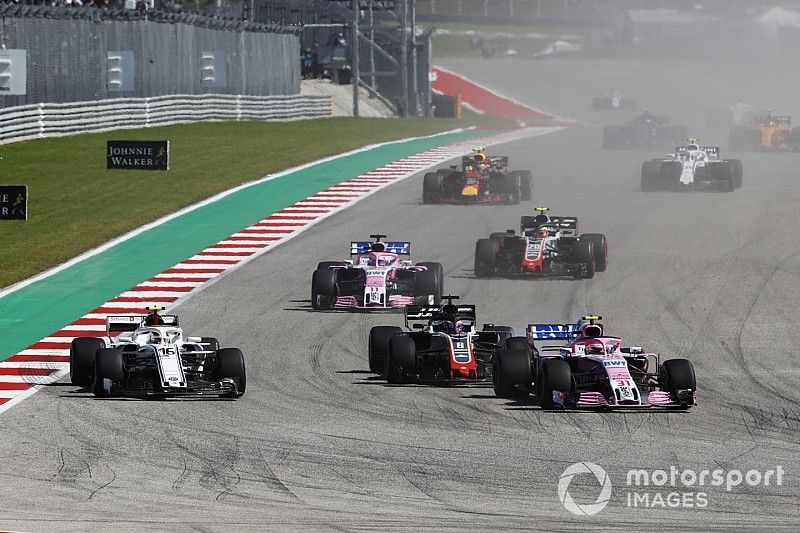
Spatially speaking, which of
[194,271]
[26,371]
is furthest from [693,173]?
A: [26,371]

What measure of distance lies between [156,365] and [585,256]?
1203 centimetres

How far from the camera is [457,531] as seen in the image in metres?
14.4

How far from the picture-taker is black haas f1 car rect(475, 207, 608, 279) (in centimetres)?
3062

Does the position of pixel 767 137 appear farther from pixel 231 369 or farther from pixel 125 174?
pixel 231 369

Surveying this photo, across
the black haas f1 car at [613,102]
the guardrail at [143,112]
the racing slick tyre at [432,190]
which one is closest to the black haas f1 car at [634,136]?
the guardrail at [143,112]

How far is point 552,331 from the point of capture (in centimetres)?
2106

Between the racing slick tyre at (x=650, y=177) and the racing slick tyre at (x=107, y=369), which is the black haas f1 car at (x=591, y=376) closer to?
the racing slick tyre at (x=107, y=369)

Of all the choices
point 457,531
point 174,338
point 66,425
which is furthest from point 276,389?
point 457,531

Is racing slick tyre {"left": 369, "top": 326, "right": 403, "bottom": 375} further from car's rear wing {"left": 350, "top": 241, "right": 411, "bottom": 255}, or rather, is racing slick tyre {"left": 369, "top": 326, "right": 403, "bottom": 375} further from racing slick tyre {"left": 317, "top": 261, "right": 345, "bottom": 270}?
car's rear wing {"left": 350, "top": 241, "right": 411, "bottom": 255}

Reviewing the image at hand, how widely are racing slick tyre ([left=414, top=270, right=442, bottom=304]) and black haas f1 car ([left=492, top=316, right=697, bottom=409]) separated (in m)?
6.67

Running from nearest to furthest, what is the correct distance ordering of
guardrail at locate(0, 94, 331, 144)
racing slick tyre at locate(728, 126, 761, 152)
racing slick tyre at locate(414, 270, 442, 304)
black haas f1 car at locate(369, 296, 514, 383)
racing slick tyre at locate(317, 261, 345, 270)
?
black haas f1 car at locate(369, 296, 514, 383) → racing slick tyre at locate(414, 270, 442, 304) → racing slick tyre at locate(317, 261, 345, 270) → guardrail at locate(0, 94, 331, 144) → racing slick tyre at locate(728, 126, 761, 152)

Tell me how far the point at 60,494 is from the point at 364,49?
68.3m

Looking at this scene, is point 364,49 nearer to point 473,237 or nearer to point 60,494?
point 473,237

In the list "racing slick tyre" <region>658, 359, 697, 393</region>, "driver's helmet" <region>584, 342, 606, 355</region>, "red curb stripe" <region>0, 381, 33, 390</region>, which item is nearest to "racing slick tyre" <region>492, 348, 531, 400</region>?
"driver's helmet" <region>584, 342, 606, 355</region>
